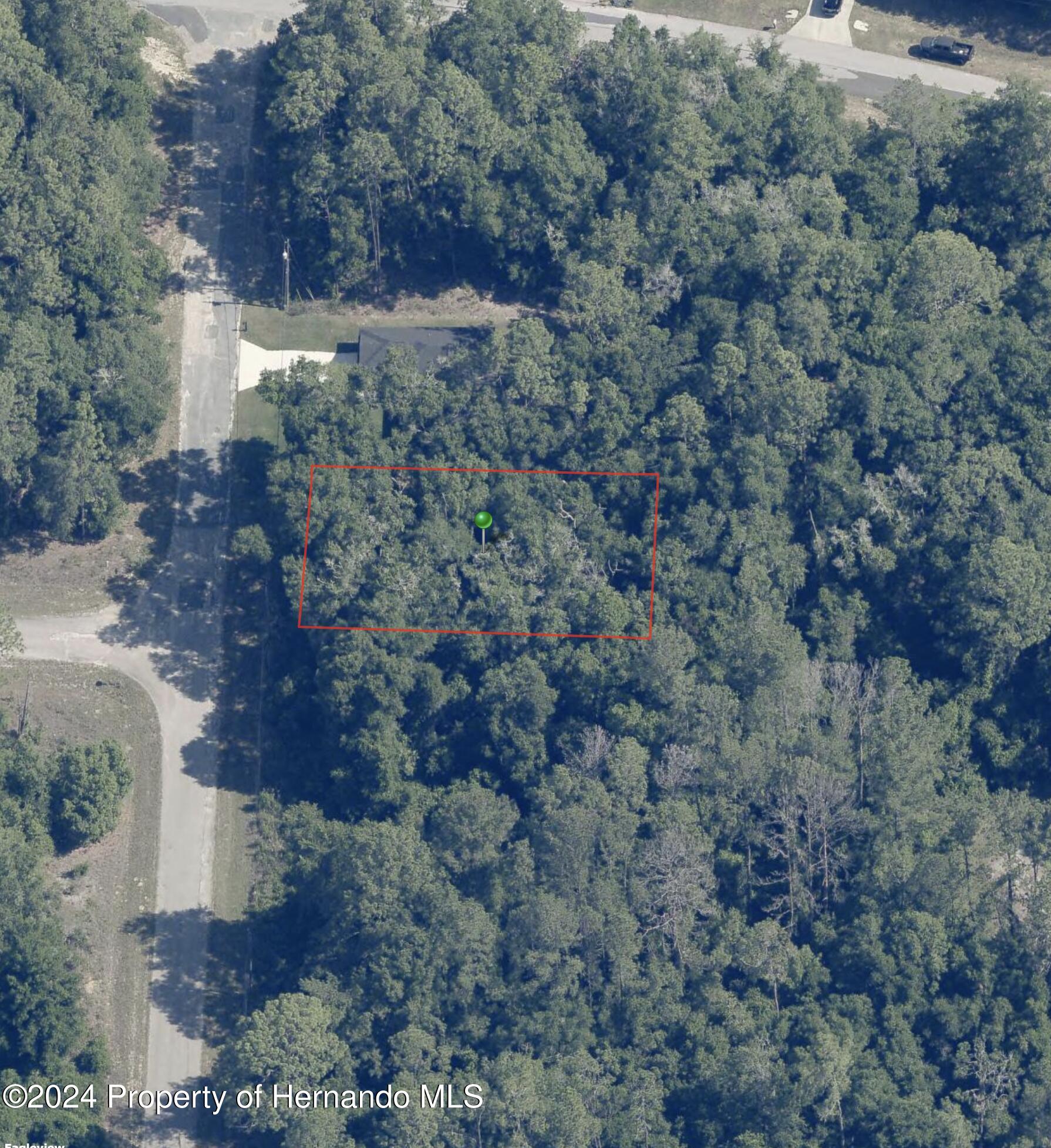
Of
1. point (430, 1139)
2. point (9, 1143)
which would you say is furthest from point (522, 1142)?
point (9, 1143)

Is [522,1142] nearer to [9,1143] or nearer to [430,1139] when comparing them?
[430,1139]

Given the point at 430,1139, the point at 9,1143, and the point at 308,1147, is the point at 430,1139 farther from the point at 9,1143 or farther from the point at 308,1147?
the point at 9,1143

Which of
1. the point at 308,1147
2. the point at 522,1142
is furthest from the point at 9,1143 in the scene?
the point at 522,1142

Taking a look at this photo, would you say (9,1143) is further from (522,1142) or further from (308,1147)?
(522,1142)
